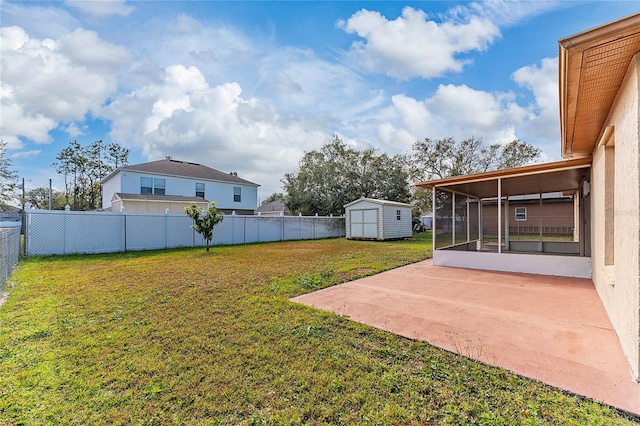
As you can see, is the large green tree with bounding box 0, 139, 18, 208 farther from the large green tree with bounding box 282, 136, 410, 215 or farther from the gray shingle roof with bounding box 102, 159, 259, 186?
the large green tree with bounding box 282, 136, 410, 215

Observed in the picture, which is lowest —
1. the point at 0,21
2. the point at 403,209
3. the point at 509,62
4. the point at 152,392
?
the point at 152,392

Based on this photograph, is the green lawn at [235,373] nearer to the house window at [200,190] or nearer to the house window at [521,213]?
the house window at [521,213]

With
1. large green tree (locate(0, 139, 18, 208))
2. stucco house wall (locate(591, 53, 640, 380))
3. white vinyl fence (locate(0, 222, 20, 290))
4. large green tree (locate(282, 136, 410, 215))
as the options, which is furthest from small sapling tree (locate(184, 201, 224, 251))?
large green tree (locate(282, 136, 410, 215))

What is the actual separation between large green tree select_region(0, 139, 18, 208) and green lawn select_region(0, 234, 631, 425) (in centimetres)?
1532

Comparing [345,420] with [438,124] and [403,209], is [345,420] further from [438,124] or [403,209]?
[438,124]

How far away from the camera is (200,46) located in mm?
8539

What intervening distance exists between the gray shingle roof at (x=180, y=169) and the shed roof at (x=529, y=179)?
58.2ft

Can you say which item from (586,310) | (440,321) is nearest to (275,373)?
(440,321)

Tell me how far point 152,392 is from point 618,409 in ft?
11.2

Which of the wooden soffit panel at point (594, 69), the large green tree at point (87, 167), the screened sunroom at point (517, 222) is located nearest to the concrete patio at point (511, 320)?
the screened sunroom at point (517, 222)

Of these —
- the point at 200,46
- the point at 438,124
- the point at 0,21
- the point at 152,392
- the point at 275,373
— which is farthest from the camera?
the point at 438,124

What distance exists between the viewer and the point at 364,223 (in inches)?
684

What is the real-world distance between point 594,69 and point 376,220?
14.4 metres

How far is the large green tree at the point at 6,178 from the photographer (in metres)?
14.4
